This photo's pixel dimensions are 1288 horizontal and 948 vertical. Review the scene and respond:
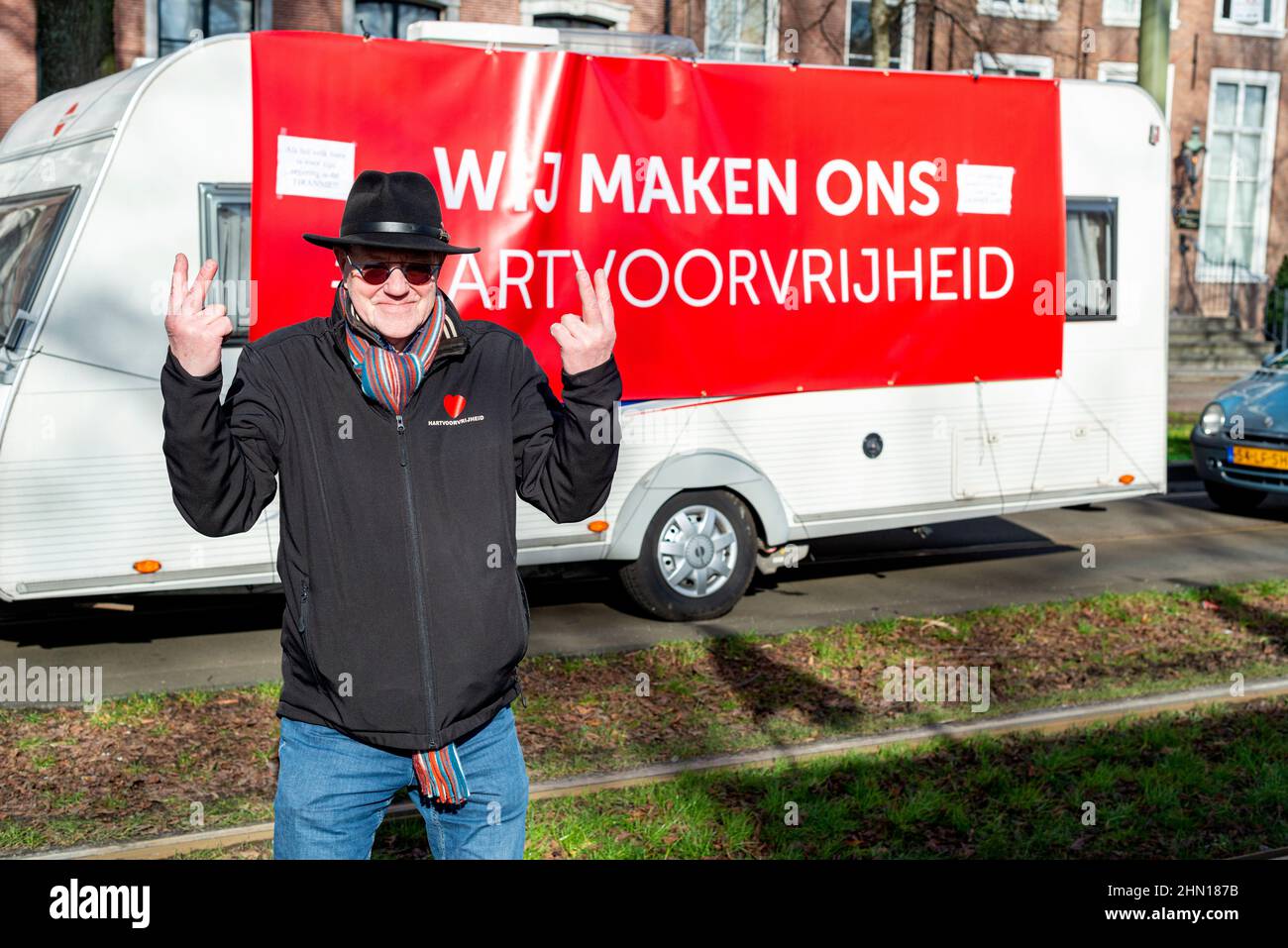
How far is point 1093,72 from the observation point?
95.5 feet

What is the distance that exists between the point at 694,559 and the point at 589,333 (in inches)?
225

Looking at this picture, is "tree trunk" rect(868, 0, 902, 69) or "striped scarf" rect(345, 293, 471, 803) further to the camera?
"tree trunk" rect(868, 0, 902, 69)

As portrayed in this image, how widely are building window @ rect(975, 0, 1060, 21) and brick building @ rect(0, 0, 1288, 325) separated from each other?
3cm

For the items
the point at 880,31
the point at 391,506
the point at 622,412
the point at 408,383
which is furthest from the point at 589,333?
the point at 880,31

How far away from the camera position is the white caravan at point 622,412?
734 cm

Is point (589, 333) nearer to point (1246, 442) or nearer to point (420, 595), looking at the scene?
point (420, 595)

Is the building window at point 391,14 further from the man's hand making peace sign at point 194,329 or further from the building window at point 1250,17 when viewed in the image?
the man's hand making peace sign at point 194,329

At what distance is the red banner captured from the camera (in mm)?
7594

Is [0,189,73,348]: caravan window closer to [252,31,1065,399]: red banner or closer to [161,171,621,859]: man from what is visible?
[252,31,1065,399]: red banner

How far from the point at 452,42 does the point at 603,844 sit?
4.73 m

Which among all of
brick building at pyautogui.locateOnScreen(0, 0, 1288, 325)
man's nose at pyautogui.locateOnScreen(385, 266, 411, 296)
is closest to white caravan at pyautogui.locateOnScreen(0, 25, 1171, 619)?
man's nose at pyautogui.locateOnScreen(385, 266, 411, 296)
